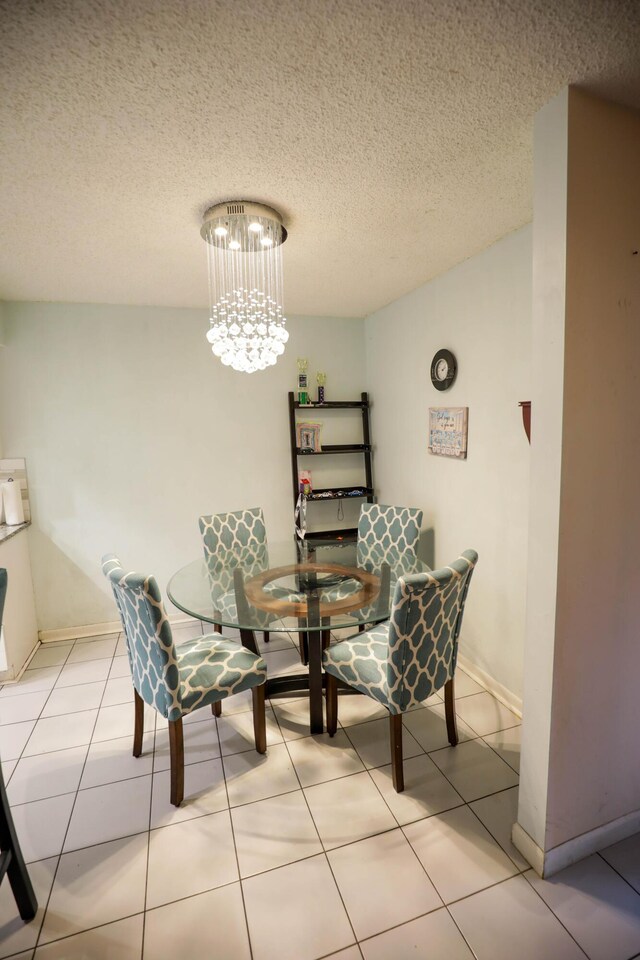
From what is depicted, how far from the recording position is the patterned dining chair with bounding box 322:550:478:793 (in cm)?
165

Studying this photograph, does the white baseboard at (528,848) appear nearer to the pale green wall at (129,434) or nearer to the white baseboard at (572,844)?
the white baseboard at (572,844)

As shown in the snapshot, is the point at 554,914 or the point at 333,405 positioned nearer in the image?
the point at 554,914

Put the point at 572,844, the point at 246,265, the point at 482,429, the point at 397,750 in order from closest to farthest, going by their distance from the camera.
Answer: the point at 572,844 → the point at 397,750 → the point at 246,265 → the point at 482,429

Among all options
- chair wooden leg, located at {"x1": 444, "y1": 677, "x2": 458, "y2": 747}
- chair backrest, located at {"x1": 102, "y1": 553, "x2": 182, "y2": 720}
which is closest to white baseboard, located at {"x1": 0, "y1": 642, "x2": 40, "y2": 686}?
chair backrest, located at {"x1": 102, "y1": 553, "x2": 182, "y2": 720}

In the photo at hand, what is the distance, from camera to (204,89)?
118 centimetres

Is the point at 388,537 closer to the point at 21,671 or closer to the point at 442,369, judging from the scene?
the point at 442,369

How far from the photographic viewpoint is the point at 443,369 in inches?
110

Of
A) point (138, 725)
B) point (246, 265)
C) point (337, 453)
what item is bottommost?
point (138, 725)

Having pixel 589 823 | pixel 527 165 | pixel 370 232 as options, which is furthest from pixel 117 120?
pixel 589 823

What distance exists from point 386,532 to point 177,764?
1.82 m

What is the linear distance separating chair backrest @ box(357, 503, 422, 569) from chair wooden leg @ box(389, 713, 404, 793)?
3.25 ft

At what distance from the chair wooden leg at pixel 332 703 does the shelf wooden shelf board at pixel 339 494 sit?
64.8 inches

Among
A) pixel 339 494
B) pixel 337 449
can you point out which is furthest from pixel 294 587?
pixel 337 449

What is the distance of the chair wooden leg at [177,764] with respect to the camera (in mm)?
1786
